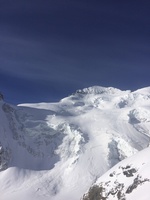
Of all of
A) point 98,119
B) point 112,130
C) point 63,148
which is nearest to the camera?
point 63,148

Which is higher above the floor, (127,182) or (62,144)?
(62,144)

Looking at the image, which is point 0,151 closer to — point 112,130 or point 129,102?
point 112,130

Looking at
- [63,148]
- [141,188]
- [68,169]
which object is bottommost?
[141,188]

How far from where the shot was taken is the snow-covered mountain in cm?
9444

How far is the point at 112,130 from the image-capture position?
388ft

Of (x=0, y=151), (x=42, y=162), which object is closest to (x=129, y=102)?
(x=42, y=162)

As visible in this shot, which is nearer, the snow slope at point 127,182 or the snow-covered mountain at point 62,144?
the snow slope at point 127,182

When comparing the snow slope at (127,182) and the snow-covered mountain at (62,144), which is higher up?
the snow-covered mountain at (62,144)

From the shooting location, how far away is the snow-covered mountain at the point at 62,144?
3718 inches

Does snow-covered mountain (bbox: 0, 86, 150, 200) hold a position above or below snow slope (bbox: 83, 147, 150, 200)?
above

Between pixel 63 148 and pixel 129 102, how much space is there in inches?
1988

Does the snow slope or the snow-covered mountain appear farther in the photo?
the snow-covered mountain

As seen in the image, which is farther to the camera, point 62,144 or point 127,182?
point 62,144

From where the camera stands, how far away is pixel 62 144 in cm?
11312
